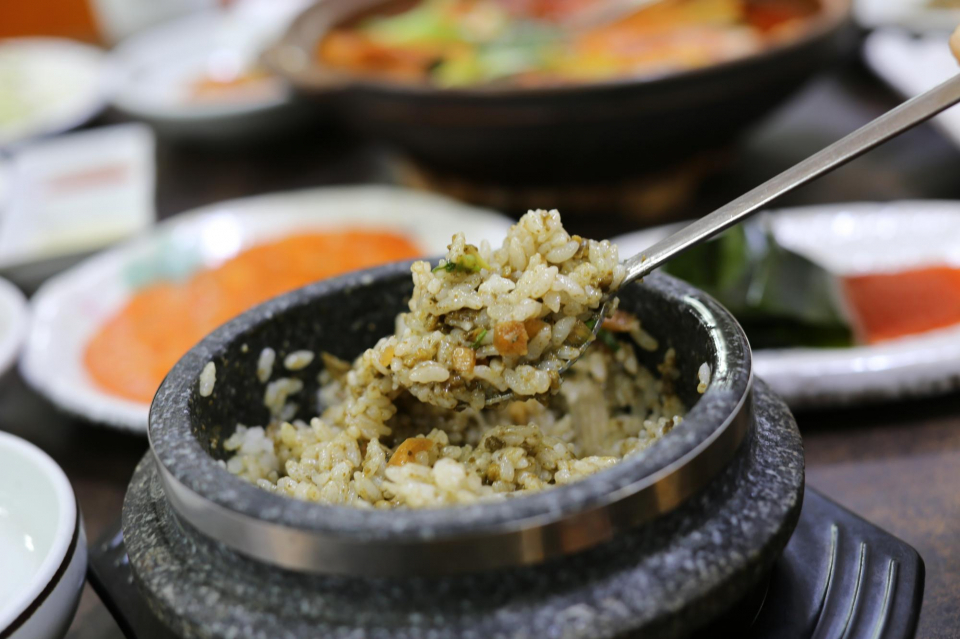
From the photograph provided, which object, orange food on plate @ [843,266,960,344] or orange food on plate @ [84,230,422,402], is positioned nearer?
orange food on plate @ [843,266,960,344]

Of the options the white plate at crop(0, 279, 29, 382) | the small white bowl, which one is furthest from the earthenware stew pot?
the small white bowl

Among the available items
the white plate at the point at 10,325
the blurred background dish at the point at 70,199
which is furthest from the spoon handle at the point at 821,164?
the blurred background dish at the point at 70,199

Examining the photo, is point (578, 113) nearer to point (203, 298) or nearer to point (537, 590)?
point (203, 298)

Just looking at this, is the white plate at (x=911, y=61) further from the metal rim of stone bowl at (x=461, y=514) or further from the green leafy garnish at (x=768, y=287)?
the metal rim of stone bowl at (x=461, y=514)

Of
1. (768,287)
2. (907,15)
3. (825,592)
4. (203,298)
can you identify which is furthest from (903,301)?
(203,298)

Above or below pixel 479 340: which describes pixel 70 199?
below

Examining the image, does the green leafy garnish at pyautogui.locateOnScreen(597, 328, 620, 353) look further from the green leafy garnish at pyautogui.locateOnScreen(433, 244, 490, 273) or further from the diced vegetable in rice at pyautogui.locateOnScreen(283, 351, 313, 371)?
the diced vegetable in rice at pyautogui.locateOnScreen(283, 351, 313, 371)

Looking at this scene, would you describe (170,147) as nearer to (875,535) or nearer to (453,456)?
(453,456)

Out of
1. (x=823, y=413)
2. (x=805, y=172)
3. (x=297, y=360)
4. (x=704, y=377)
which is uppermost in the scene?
(x=805, y=172)
